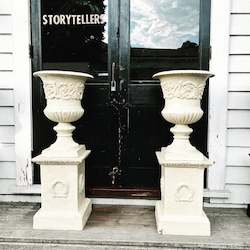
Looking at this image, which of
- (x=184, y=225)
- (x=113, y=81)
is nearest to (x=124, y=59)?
(x=113, y=81)

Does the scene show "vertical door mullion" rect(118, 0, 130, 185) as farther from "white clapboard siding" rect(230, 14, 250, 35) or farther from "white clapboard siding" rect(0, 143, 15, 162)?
"white clapboard siding" rect(0, 143, 15, 162)

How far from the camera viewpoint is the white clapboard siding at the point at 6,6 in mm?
2674

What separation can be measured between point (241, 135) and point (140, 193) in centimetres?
94

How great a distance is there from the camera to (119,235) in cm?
218

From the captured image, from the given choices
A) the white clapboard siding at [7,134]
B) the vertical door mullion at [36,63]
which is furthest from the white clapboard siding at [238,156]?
the white clapboard siding at [7,134]

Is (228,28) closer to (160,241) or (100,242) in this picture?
(160,241)

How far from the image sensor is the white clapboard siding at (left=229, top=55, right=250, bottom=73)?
8.55 ft

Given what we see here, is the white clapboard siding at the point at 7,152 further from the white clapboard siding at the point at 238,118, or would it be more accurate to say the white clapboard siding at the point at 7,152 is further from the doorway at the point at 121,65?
the white clapboard siding at the point at 238,118

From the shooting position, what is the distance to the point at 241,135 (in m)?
2.67

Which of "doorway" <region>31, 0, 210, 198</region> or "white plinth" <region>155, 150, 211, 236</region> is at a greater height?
"doorway" <region>31, 0, 210, 198</region>

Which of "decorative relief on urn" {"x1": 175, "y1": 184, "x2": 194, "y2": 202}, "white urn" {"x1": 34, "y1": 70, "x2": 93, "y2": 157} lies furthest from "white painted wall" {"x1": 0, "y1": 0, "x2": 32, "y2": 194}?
"decorative relief on urn" {"x1": 175, "y1": 184, "x2": 194, "y2": 202}

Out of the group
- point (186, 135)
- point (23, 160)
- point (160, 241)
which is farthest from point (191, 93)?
point (23, 160)

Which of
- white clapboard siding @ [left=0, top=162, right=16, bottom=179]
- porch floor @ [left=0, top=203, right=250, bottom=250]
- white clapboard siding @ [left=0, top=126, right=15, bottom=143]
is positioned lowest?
porch floor @ [left=0, top=203, right=250, bottom=250]

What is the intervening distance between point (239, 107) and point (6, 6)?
6.62 ft
